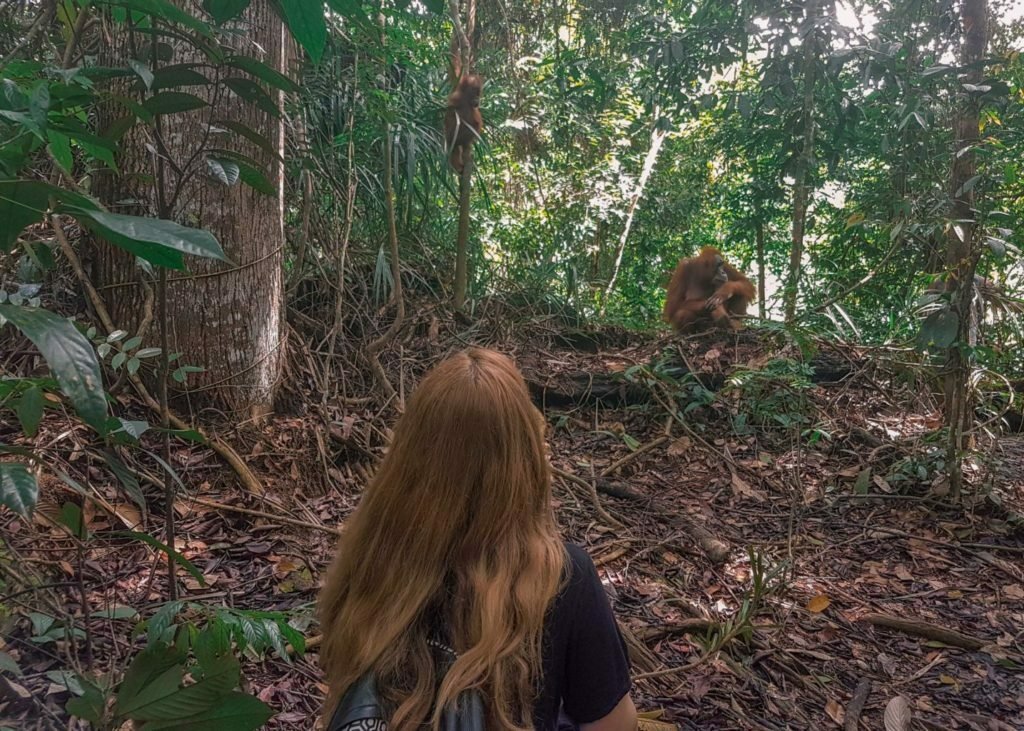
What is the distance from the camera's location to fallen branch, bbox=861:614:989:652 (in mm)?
2752

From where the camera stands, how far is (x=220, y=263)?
10.5 ft

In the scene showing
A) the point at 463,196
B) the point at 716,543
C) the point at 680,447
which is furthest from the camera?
the point at 463,196

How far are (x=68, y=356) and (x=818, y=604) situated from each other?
116 inches

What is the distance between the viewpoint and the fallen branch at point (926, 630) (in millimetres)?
2752

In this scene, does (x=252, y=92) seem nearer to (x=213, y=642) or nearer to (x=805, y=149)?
(x=213, y=642)

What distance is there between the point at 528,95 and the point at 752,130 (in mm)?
2086

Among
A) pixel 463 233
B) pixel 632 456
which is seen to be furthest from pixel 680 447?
pixel 463 233

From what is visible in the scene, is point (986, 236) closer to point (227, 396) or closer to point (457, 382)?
point (457, 382)

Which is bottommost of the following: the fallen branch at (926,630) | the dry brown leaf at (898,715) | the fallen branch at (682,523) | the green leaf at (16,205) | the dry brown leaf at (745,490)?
the dry brown leaf at (898,715)

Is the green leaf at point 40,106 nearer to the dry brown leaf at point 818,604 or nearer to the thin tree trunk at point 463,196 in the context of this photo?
the dry brown leaf at point 818,604

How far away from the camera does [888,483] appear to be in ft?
13.3

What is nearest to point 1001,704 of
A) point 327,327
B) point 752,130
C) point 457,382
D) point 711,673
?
point 711,673

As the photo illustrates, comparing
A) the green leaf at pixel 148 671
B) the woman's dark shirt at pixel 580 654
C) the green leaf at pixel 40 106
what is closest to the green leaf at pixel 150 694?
the green leaf at pixel 148 671

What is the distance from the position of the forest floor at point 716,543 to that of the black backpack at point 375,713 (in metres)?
0.67
